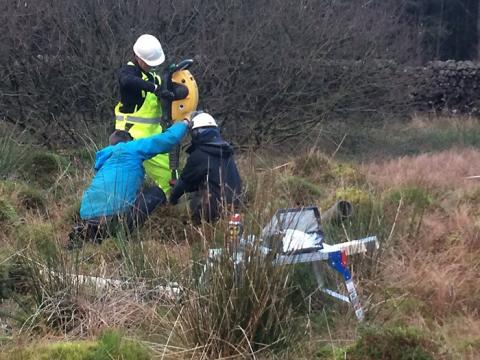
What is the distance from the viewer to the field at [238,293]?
4.70m

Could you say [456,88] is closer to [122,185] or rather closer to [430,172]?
[430,172]

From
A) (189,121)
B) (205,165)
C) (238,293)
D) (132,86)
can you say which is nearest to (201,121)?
(189,121)

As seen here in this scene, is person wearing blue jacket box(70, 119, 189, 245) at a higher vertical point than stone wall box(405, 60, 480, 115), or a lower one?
higher

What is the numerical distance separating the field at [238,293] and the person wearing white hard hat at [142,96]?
109cm

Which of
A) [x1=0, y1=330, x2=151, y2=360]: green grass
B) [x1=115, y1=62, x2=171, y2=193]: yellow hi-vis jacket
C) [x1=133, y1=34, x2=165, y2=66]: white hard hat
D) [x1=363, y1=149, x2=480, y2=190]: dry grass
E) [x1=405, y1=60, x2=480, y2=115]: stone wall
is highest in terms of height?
[x1=133, y1=34, x2=165, y2=66]: white hard hat

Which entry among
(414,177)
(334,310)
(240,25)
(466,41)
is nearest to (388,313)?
(334,310)

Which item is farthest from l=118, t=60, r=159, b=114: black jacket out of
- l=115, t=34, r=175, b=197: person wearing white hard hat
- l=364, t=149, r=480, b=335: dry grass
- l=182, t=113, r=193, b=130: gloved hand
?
l=364, t=149, r=480, b=335: dry grass

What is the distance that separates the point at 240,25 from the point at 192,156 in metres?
6.40

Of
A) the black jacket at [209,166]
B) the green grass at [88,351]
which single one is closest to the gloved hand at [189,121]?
the black jacket at [209,166]

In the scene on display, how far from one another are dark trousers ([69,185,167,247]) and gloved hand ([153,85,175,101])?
37.2 inches

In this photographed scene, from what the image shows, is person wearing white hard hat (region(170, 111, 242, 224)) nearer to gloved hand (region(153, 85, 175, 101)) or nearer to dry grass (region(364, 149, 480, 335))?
gloved hand (region(153, 85, 175, 101))

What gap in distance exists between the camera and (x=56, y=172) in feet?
33.0

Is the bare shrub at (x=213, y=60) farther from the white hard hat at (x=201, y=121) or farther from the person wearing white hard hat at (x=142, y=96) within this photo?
the white hard hat at (x=201, y=121)

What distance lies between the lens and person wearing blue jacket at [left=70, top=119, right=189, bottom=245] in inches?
282
